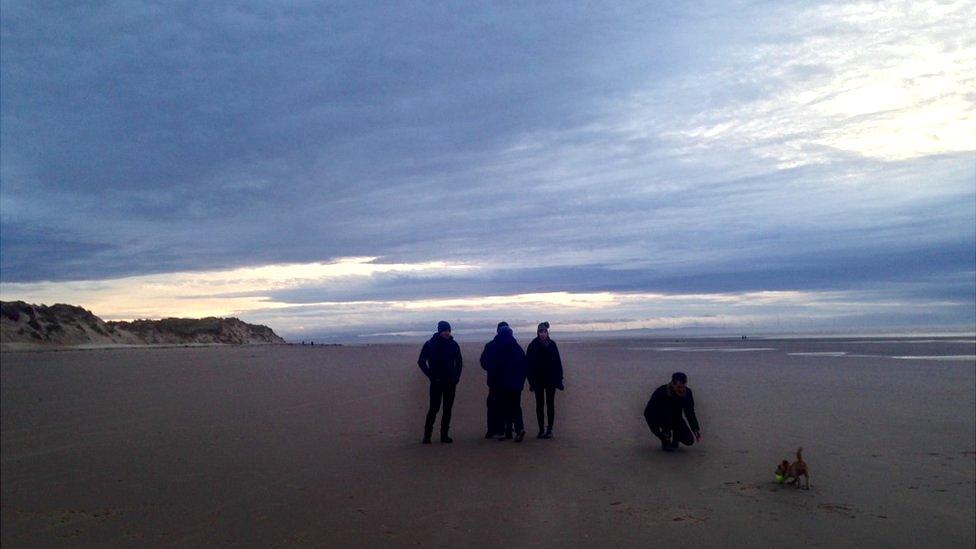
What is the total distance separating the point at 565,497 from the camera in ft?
24.2

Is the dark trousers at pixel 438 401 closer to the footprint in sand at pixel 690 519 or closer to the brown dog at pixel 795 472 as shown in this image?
the footprint in sand at pixel 690 519

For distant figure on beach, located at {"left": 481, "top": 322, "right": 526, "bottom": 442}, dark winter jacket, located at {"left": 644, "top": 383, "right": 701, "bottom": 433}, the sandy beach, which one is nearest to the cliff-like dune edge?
the sandy beach

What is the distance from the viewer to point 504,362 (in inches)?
449

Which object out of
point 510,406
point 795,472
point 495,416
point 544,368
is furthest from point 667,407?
point 495,416

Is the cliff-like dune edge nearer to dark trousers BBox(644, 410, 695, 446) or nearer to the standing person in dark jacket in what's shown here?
the standing person in dark jacket

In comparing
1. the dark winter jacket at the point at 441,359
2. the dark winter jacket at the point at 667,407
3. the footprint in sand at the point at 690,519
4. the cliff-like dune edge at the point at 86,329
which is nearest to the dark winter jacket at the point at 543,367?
the dark winter jacket at the point at 441,359

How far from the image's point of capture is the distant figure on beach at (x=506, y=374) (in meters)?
11.2

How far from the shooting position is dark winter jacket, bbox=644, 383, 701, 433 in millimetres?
9852

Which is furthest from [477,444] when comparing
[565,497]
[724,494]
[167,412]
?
[167,412]

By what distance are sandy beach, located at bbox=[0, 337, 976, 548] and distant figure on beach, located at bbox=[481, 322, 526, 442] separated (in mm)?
502

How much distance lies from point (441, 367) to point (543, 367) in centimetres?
180

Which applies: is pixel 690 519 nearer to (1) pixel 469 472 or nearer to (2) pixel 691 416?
(1) pixel 469 472

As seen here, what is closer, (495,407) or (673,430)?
Answer: (673,430)

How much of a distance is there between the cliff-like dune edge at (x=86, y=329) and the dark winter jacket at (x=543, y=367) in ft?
98.5
